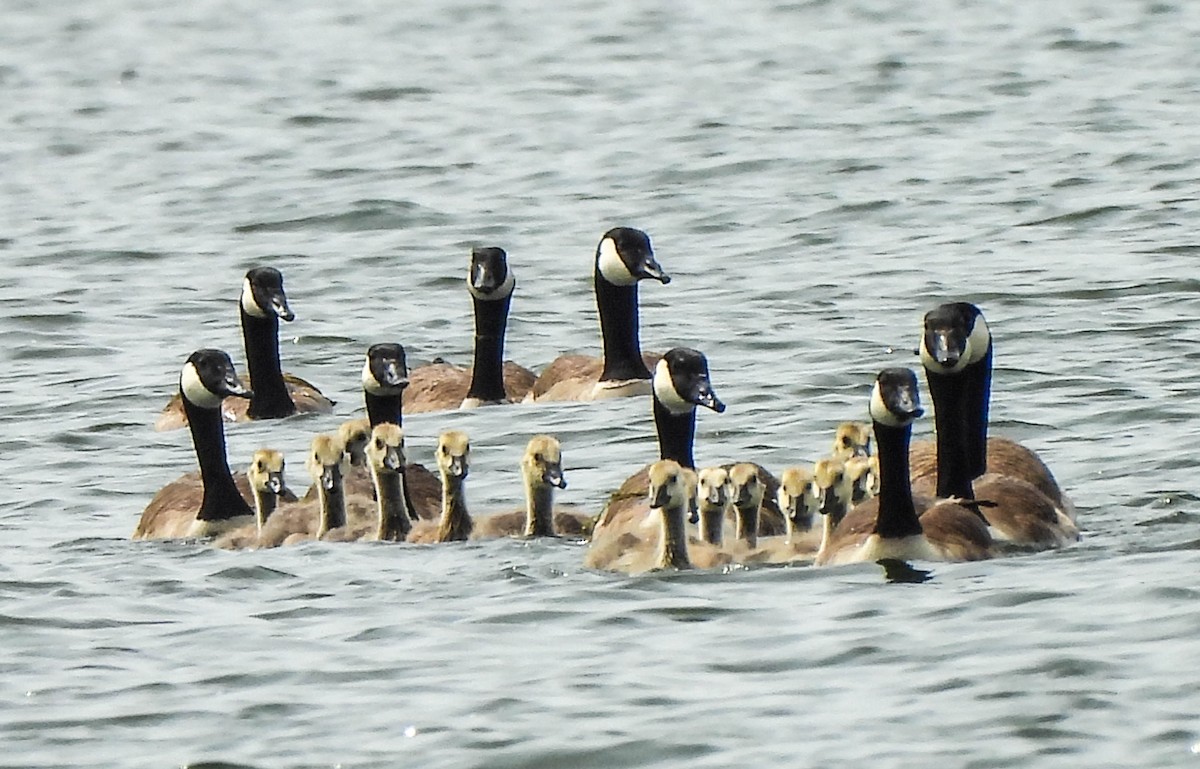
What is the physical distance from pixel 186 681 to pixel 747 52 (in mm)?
25876

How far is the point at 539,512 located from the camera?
14.1 m

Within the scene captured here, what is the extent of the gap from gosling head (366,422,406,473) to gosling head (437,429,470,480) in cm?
20

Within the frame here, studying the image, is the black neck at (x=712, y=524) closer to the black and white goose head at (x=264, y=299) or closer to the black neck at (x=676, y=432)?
the black neck at (x=676, y=432)

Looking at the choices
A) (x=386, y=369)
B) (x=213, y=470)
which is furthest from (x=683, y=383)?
(x=213, y=470)

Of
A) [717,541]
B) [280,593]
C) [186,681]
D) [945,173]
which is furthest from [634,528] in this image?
[945,173]

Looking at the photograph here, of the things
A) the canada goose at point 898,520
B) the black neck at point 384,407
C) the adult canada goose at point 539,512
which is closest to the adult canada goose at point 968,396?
the canada goose at point 898,520

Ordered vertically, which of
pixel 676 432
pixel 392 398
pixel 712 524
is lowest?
pixel 712 524

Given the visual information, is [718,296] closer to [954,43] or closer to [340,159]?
[340,159]

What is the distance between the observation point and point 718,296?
22.0 metres

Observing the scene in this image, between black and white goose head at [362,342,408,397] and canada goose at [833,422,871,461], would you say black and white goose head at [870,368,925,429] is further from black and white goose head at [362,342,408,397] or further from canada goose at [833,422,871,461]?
black and white goose head at [362,342,408,397]

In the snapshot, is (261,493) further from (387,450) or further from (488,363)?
(488,363)

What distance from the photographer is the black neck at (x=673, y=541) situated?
13047 millimetres

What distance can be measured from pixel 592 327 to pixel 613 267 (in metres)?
2.48

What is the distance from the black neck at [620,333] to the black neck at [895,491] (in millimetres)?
5554
